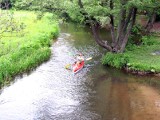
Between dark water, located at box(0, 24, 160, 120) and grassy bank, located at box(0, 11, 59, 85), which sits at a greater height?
grassy bank, located at box(0, 11, 59, 85)

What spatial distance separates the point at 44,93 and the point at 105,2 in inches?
327

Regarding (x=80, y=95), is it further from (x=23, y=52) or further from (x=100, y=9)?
(x=23, y=52)

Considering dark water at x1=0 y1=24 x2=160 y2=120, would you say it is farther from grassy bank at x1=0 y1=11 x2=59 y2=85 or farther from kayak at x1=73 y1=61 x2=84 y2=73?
grassy bank at x1=0 y1=11 x2=59 y2=85

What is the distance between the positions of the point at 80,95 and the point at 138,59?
22.3 ft

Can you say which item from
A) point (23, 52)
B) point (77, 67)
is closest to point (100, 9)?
point (77, 67)

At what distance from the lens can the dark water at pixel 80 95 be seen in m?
16.3

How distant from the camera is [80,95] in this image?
61.4ft

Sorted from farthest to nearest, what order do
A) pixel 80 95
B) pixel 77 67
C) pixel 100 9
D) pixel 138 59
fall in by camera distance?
pixel 138 59 → pixel 77 67 → pixel 100 9 → pixel 80 95

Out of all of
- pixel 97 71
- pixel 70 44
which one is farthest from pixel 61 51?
pixel 97 71

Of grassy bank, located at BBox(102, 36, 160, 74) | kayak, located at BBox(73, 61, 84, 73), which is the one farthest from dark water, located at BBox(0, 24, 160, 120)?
grassy bank, located at BBox(102, 36, 160, 74)

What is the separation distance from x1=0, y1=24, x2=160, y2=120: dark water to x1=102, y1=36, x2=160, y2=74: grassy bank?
567 mm

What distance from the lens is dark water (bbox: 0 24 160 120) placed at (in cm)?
1628

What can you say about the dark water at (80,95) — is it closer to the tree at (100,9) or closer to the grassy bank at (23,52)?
the grassy bank at (23,52)

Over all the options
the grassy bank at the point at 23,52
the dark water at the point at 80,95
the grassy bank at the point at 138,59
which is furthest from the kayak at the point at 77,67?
the grassy bank at the point at 23,52
